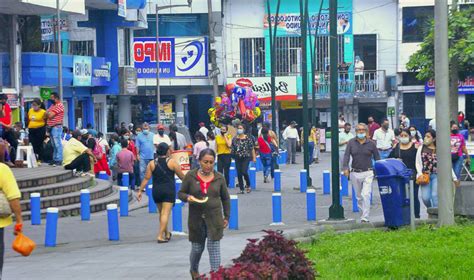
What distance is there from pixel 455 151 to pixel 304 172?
8563 mm

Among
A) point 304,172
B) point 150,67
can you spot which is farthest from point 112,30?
point 304,172

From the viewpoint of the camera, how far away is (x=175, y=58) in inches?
2308

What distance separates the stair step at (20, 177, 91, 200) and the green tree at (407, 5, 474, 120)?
31.1 feet

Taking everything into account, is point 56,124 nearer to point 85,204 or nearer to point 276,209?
point 85,204

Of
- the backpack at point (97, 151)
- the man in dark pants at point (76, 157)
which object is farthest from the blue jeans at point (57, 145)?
the backpack at point (97, 151)

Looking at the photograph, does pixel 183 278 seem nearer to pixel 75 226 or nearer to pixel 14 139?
pixel 75 226

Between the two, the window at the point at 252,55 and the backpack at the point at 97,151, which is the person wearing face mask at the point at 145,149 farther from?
the window at the point at 252,55

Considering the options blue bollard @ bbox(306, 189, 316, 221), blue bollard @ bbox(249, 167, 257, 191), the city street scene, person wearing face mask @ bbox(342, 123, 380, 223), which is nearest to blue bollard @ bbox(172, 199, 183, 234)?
the city street scene

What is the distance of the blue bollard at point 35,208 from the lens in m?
19.6

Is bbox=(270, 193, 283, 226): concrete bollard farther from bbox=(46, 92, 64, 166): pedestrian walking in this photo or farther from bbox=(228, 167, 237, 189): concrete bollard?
bbox=(228, 167, 237, 189): concrete bollard

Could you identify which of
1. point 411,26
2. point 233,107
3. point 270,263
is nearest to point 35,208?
point 270,263

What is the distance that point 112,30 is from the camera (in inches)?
1939

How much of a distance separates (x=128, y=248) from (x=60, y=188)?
607 cm

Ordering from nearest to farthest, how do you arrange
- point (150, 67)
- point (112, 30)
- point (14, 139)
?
point (14, 139)
point (112, 30)
point (150, 67)
